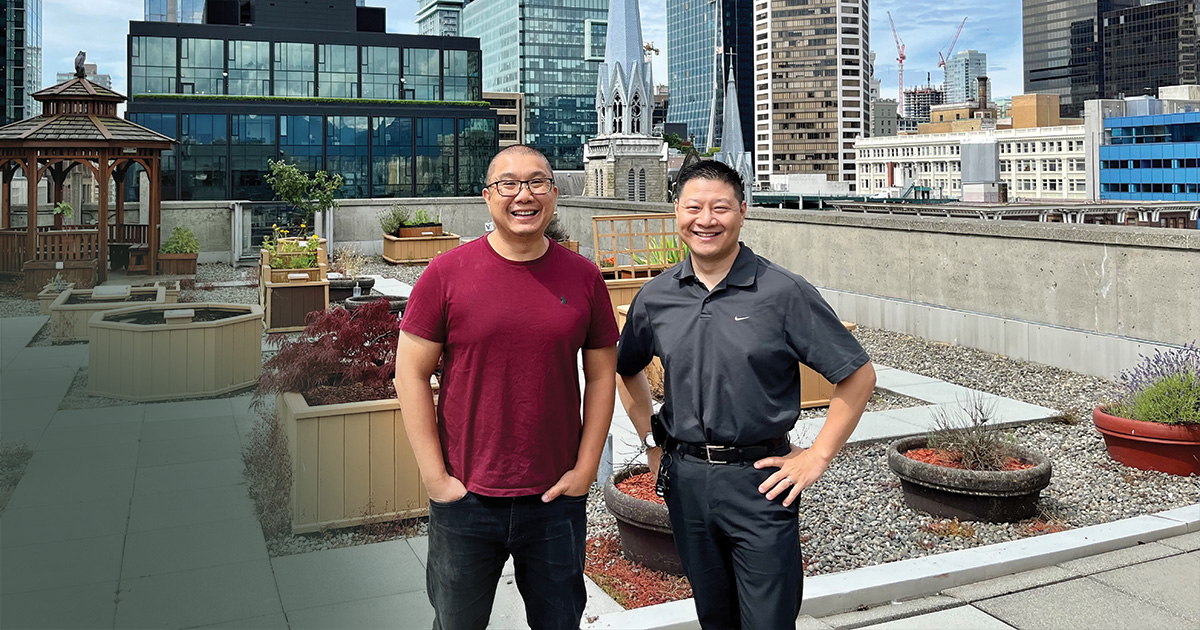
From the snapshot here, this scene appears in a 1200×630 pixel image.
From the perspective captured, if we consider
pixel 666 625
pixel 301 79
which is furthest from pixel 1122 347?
pixel 301 79

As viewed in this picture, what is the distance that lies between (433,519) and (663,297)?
1.20 m

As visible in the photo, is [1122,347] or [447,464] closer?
[447,464]

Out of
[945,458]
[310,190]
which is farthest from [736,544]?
[310,190]

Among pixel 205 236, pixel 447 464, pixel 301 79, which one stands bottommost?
pixel 447 464

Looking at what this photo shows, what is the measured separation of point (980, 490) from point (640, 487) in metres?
2.43

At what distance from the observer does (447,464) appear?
326 cm

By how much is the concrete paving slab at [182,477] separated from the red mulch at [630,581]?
2257 millimetres

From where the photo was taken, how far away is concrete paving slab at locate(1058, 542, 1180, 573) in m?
5.70

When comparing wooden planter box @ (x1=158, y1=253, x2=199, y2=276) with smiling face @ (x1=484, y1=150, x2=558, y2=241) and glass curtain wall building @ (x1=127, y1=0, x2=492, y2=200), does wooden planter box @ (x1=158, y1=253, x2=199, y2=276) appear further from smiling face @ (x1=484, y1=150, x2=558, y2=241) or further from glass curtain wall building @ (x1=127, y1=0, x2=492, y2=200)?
glass curtain wall building @ (x1=127, y1=0, x2=492, y2=200)

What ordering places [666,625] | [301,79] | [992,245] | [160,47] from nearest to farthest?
1. [666,625]
2. [992,245]
3. [160,47]
4. [301,79]

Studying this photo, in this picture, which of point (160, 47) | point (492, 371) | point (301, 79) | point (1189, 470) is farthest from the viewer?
point (301, 79)

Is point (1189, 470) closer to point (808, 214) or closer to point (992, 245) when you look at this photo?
point (992, 245)

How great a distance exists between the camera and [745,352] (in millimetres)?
3385

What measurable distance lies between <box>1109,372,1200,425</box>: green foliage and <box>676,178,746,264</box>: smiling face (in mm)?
5984
